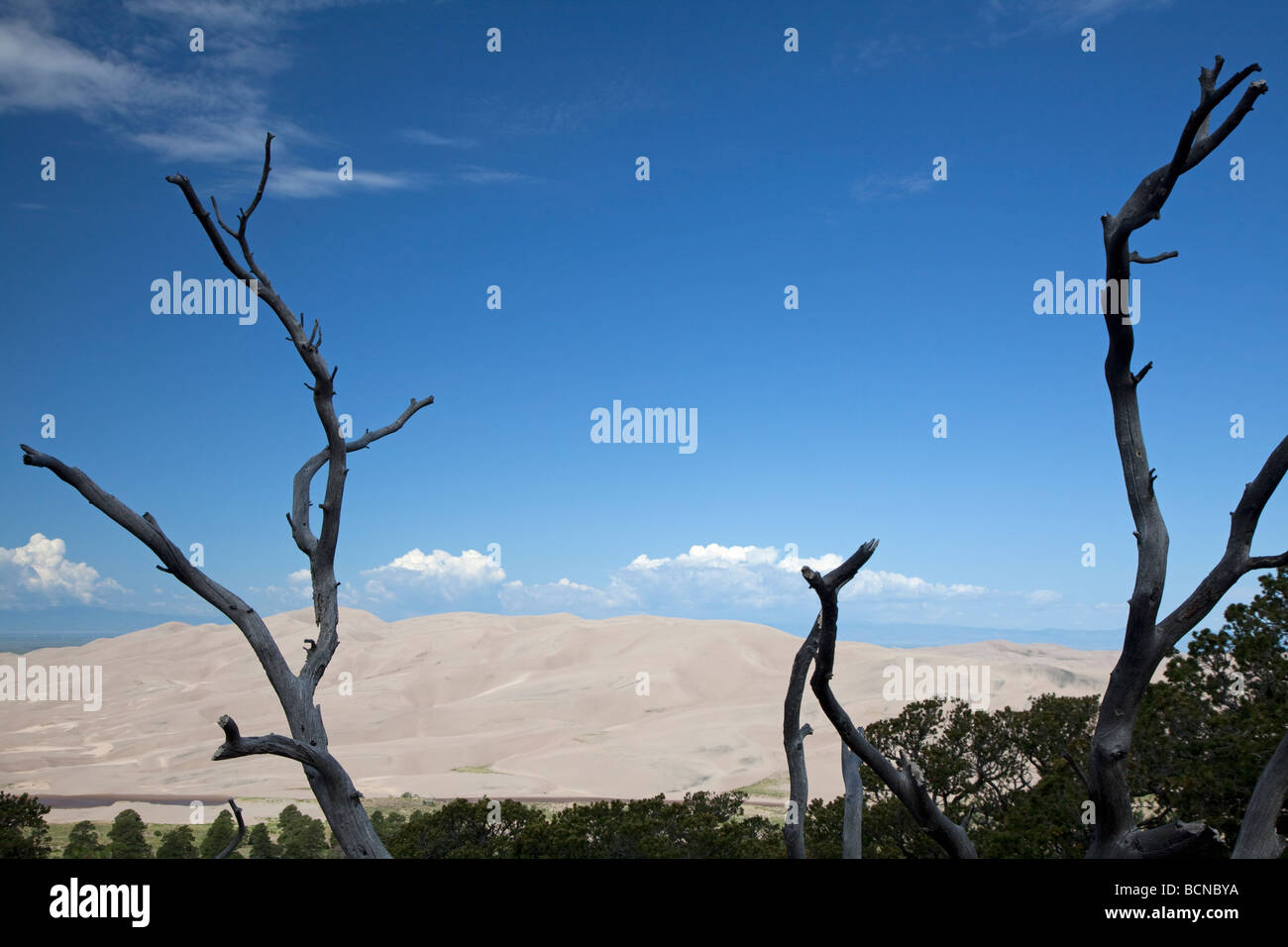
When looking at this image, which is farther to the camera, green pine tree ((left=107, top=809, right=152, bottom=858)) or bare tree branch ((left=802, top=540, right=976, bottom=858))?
green pine tree ((left=107, top=809, right=152, bottom=858))

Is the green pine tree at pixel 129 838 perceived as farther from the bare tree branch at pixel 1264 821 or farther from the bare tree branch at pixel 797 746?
the bare tree branch at pixel 1264 821

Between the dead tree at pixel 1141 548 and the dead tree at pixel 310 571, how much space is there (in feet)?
13.1

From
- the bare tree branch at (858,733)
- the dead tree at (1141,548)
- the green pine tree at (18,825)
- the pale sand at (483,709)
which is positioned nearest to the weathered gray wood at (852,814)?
the bare tree branch at (858,733)

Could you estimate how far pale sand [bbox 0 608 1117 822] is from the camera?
1626 inches

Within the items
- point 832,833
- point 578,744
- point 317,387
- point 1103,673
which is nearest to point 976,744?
point 832,833

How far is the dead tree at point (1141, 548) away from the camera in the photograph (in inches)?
147

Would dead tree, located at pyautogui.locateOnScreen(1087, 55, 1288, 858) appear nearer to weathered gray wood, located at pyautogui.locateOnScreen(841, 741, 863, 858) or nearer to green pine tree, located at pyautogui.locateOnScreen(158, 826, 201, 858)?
weathered gray wood, located at pyautogui.locateOnScreen(841, 741, 863, 858)

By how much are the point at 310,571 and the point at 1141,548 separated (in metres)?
5.16

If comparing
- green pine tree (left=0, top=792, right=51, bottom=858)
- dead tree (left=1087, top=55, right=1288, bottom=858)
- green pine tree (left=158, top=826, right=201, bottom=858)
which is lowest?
green pine tree (left=158, top=826, right=201, bottom=858)

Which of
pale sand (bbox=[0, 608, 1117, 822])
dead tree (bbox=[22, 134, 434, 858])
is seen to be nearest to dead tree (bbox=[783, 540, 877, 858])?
dead tree (bbox=[22, 134, 434, 858])

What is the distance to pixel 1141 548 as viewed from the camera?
392 cm

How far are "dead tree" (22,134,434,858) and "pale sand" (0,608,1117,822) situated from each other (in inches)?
1216

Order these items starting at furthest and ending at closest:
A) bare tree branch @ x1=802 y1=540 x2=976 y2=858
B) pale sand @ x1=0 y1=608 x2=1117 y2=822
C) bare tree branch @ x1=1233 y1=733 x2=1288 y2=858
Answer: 1. pale sand @ x1=0 y1=608 x2=1117 y2=822
2. bare tree branch @ x1=1233 y1=733 x2=1288 y2=858
3. bare tree branch @ x1=802 y1=540 x2=976 y2=858

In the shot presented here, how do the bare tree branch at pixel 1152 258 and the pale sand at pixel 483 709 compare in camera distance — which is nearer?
the bare tree branch at pixel 1152 258
